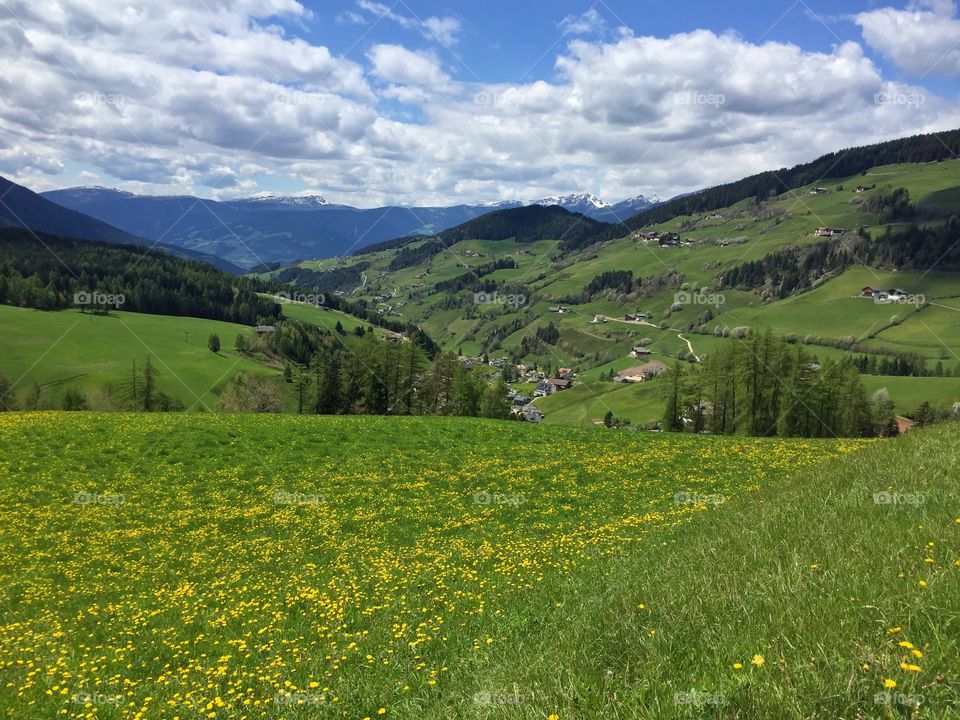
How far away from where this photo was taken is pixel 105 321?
194 meters

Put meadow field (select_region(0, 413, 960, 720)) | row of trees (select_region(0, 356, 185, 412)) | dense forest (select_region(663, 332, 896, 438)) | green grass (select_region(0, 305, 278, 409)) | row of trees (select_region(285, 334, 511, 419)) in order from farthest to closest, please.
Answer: green grass (select_region(0, 305, 278, 409)) → row of trees (select_region(0, 356, 185, 412)) → row of trees (select_region(285, 334, 511, 419)) → dense forest (select_region(663, 332, 896, 438)) → meadow field (select_region(0, 413, 960, 720))

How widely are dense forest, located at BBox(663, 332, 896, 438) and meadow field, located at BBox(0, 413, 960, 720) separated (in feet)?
146

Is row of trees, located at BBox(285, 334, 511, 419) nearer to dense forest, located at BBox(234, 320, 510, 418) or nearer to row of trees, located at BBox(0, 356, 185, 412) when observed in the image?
dense forest, located at BBox(234, 320, 510, 418)

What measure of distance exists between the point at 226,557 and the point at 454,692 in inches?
561

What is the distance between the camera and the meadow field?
5.50 meters

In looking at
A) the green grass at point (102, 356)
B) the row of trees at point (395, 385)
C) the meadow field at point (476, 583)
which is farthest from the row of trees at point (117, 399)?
the meadow field at point (476, 583)

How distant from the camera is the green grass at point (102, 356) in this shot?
481ft

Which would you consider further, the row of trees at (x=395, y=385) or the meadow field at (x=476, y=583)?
the row of trees at (x=395, y=385)

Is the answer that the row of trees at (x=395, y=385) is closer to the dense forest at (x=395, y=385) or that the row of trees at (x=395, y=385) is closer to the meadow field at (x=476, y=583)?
the dense forest at (x=395, y=385)

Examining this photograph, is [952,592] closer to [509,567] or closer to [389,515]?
[509,567]

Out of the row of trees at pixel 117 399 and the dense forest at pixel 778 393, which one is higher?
the dense forest at pixel 778 393

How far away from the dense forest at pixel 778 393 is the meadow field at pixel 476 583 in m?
44.4

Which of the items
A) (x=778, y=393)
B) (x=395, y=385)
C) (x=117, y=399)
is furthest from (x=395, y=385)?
(x=117, y=399)

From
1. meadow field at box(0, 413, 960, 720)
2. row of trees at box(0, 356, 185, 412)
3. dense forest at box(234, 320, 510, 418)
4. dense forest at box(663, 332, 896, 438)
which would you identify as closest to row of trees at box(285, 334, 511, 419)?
dense forest at box(234, 320, 510, 418)
